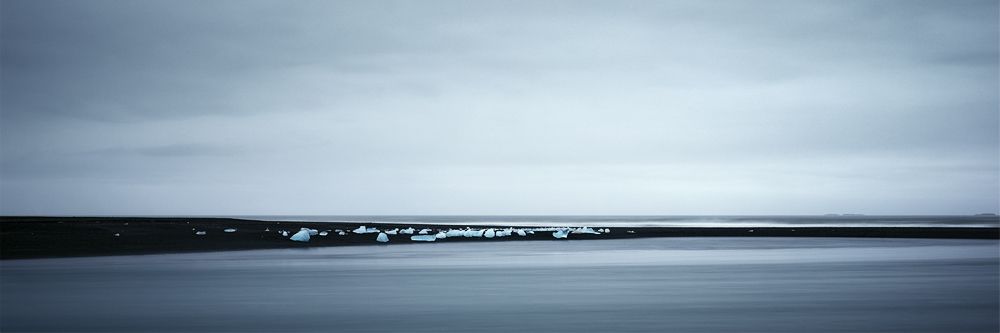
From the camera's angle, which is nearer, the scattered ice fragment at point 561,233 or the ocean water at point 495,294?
the ocean water at point 495,294

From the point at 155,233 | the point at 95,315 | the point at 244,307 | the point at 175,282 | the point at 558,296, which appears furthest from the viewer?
the point at 155,233

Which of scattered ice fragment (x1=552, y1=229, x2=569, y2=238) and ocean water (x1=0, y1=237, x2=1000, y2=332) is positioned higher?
scattered ice fragment (x1=552, y1=229, x2=569, y2=238)

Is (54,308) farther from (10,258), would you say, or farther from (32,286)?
(10,258)

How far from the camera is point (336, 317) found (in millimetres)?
12109

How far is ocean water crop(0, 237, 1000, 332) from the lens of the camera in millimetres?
11469

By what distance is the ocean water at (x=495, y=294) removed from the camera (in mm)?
11469

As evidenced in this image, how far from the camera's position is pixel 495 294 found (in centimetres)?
1514

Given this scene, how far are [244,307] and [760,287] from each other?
37.5ft

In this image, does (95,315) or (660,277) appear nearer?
(95,315)

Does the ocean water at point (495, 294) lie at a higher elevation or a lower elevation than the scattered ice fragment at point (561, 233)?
lower

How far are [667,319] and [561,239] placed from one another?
26.1m

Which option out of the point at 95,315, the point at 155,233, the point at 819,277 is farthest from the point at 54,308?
the point at 155,233

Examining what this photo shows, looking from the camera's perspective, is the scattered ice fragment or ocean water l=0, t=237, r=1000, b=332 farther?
the scattered ice fragment

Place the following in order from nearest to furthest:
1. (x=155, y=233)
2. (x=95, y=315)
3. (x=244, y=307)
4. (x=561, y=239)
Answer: (x=95, y=315), (x=244, y=307), (x=155, y=233), (x=561, y=239)
